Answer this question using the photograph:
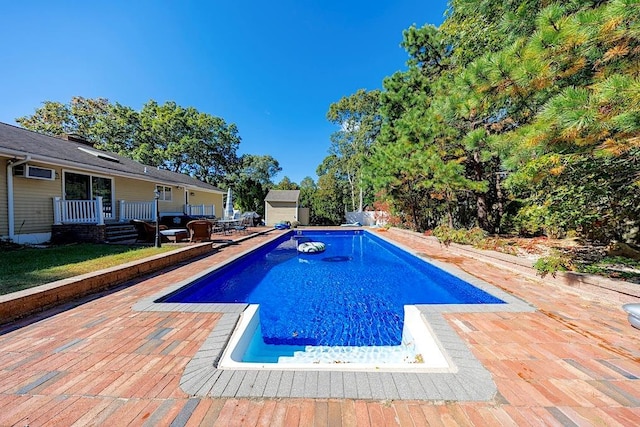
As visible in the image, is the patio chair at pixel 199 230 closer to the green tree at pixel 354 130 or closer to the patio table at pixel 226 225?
the patio table at pixel 226 225

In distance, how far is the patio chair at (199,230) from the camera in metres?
9.53

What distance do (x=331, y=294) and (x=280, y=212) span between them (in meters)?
20.3

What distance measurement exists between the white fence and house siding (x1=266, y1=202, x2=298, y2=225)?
5969mm

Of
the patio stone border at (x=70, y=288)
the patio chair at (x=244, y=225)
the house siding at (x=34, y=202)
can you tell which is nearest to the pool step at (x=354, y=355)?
the patio stone border at (x=70, y=288)

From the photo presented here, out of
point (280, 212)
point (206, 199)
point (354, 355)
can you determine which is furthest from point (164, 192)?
point (354, 355)

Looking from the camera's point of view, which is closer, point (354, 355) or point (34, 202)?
point (354, 355)

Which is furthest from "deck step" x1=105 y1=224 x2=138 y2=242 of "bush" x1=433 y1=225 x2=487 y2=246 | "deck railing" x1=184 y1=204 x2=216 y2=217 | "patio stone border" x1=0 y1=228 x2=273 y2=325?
"bush" x1=433 y1=225 x2=487 y2=246

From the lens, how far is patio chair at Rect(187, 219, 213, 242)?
9.53 m

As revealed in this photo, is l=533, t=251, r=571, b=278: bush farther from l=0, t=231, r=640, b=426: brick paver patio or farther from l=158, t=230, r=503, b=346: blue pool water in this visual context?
l=158, t=230, r=503, b=346: blue pool water

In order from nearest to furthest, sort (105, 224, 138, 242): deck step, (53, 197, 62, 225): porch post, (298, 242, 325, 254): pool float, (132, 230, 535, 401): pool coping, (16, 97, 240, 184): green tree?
(132, 230, 535, 401): pool coping < (53, 197, 62, 225): porch post < (105, 224, 138, 242): deck step < (298, 242, 325, 254): pool float < (16, 97, 240, 184): green tree

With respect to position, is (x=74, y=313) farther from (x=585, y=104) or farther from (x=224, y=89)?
(x=224, y=89)

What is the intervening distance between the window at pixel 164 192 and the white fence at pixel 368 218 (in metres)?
15.9

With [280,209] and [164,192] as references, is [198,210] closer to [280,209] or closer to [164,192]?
[164,192]

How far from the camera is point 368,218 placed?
2473 cm
